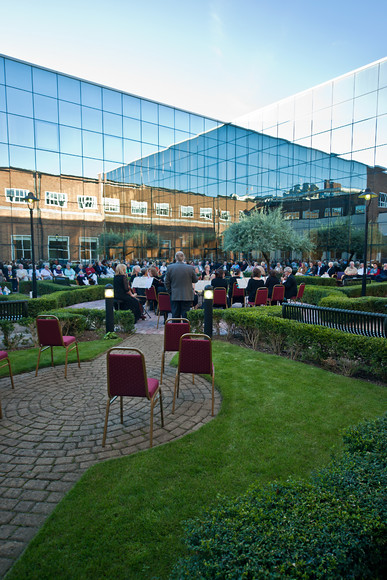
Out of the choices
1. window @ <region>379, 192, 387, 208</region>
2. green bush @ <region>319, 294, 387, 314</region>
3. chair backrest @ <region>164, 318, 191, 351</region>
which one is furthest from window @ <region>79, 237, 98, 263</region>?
chair backrest @ <region>164, 318, 191, 351</region>

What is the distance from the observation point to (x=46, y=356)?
6652 millimetres

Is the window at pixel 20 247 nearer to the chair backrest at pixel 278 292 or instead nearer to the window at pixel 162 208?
the window at pixel 162 208

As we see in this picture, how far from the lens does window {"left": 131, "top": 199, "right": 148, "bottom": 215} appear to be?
28.2 metres

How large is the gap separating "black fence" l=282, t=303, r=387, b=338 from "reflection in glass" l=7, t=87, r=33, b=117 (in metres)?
22.8

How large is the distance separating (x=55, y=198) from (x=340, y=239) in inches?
827

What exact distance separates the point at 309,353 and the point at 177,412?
3060mm

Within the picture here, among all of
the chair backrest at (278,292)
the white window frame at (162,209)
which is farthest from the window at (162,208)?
the chair backrest at (278,292)

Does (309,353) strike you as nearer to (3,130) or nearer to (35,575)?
A: (35,575)

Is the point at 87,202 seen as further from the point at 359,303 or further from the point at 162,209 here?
the point at 359,303

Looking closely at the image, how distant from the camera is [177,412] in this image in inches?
173

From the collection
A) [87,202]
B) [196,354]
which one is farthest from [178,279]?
[87,202]

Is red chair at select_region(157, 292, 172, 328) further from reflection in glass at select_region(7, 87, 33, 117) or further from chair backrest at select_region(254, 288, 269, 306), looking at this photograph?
reflection in glass at select_region(7, 87, 33, 117)

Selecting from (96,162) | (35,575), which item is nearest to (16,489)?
(35,575)

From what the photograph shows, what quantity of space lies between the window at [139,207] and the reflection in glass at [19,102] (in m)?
9.26
